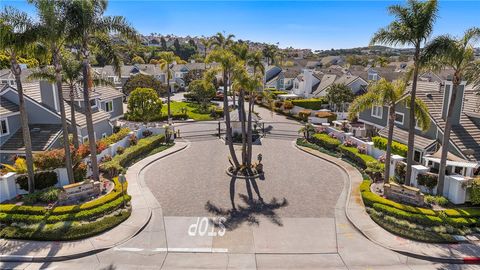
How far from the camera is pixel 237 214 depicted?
20578mm

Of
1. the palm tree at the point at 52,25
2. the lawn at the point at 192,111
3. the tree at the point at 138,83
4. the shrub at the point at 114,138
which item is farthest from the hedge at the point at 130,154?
the tree at the point at 138,83

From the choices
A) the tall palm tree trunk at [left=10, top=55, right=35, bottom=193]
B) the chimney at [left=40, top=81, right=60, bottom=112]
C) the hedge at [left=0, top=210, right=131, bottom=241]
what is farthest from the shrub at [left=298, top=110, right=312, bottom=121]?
the tall palm tree trunk at [left=10, top=55, right=35, bottom=193]

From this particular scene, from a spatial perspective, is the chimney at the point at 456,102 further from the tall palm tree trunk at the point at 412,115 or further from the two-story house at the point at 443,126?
the tall palm tree trunk at the point at 412,115

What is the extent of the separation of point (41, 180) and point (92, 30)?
1052 centimetres

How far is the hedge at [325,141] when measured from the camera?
116 feet

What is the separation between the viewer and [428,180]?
75.4 ft

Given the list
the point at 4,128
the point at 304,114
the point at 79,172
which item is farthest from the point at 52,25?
the point at 304,114

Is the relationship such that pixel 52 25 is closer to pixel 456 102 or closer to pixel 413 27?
pixel 413 27

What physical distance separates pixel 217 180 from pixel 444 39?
17.8 m

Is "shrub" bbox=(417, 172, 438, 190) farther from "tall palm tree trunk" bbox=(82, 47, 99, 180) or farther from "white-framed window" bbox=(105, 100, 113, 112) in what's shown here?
"white-framed window" bbox=(105, 100, 113, 112)

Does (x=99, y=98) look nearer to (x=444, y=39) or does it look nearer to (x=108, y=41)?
(x=108, y=41)

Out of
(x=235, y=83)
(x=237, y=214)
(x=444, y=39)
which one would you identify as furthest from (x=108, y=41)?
(x=444, y=39)

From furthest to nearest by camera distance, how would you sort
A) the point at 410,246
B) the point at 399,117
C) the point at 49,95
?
the point at 399,117
the point at 49,95
the point at 410,246

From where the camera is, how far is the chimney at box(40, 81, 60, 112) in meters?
30.9
